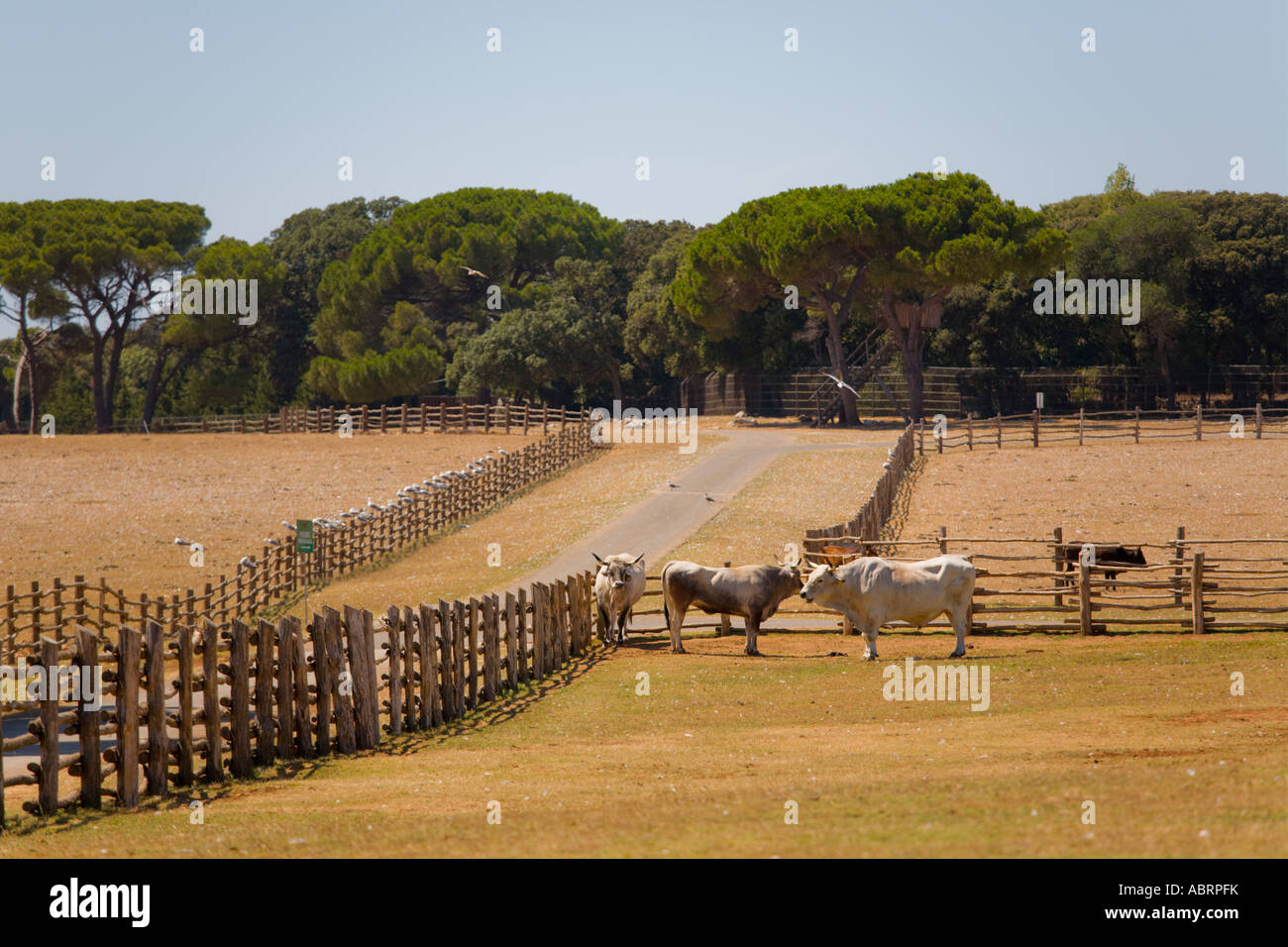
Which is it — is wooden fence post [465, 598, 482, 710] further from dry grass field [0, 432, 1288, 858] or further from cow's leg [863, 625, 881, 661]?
cow's leg [863, 625, 881, 661]

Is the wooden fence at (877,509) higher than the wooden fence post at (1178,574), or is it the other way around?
the wooden fence at (877,509)

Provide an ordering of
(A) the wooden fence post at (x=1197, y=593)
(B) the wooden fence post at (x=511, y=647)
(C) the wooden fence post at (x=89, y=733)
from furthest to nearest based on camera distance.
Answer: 1. (A) the wooden fence post at (x=1197, y=593)
2. (B) the wooden fence post at (x=511, y=647)
3. (C) the wooden fence post at (x=89, y=733)

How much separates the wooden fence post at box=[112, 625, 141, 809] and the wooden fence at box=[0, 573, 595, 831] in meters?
0.01

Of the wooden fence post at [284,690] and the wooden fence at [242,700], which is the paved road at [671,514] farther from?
the wooden fence post at [284,690]

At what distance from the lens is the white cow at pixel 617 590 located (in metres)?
22.6

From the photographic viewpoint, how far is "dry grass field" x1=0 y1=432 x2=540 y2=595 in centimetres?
3419

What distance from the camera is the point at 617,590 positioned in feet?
74.4

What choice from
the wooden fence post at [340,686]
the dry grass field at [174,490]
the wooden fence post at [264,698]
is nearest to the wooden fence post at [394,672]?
the wooden fence post at [340,686]

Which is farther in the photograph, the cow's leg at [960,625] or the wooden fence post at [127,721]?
the cow's leg at [960,625]

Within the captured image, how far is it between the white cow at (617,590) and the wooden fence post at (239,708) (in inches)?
404

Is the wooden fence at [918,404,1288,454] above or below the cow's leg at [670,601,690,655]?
above

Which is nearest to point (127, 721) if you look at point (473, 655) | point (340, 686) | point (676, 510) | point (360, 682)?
point (340, 686)

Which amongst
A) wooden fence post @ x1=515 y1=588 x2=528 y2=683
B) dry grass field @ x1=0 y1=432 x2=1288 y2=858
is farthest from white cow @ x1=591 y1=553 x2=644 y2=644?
wooden fence post @ x1=515 y1=588 x2=528 y2=683

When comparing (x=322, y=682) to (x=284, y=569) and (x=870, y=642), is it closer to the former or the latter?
(x=870, y=642)
